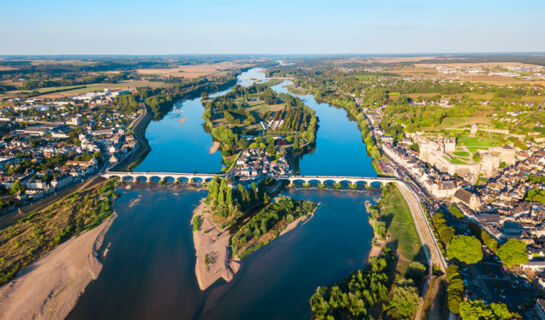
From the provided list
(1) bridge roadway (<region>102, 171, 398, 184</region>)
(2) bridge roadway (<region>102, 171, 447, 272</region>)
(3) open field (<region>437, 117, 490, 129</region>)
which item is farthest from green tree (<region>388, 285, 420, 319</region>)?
(3) open field (<region>437, 117, 490, 129</region>)

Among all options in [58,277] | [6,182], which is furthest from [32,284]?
[6,182]

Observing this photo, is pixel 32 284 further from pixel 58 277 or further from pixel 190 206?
pixel 190 206

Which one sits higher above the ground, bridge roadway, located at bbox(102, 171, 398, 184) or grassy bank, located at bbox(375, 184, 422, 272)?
bridge roadway, located at bbox(102, 171, 398, 184)

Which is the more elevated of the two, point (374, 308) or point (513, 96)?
point (513, 96)

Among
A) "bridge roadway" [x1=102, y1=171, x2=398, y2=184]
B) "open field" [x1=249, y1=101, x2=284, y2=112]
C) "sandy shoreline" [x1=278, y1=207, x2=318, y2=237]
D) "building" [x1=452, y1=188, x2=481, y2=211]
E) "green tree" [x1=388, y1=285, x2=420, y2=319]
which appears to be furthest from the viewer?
"open field" [x1=249, y1=101, x2=284, y2=112]

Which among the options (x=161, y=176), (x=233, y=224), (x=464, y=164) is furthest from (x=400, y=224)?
(x=161, y=176)

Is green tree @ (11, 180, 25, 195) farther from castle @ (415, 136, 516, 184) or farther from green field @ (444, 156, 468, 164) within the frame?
green field @ (444, 156, 468, 164)

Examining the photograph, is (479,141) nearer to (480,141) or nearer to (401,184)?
(480,141)
